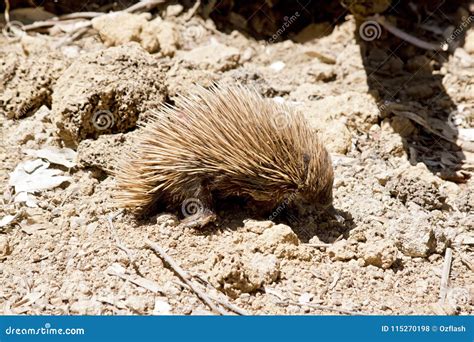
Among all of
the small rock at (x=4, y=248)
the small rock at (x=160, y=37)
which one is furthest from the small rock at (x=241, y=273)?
the small rock at (x=160, y=37)

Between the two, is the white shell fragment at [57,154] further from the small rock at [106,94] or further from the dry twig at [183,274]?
the dry twig at [183,274]

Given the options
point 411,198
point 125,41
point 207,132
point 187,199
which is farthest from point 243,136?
point 125,41

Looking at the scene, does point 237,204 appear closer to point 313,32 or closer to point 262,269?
point 262,269

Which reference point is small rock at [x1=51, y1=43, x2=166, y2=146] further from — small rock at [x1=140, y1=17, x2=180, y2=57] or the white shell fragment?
small rock at [x1=140, y1=17, x2=180, y2=57]

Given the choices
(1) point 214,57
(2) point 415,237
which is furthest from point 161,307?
(1) point 214,57

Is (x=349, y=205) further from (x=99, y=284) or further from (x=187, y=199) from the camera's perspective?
(x=99, y=284)

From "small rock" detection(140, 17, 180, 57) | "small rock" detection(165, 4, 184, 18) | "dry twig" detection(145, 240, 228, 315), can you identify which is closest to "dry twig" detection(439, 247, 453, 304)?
"dry twig" detection(145, 240, 228, 315)

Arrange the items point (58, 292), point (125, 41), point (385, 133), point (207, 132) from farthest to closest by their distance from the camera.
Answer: point (125, 41)
point (385, 133)
point (207, 132)
point (58, 292)
